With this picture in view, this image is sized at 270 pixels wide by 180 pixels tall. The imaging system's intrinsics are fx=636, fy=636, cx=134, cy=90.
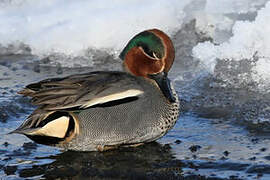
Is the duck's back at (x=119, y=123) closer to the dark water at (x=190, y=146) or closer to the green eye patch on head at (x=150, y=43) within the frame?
the dark water at (x=190, y=146)

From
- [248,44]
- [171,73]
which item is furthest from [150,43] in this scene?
[171,73]

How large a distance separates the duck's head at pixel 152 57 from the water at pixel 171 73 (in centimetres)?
51

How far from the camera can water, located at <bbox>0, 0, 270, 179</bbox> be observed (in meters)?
4.42

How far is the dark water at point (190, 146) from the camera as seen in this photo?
14.1ft

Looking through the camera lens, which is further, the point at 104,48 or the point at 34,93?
the point at 104,48

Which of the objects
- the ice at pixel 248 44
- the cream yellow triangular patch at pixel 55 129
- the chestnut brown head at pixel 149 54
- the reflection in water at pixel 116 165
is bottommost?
the reflection in water at pixel 116 165

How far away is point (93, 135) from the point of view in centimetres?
463

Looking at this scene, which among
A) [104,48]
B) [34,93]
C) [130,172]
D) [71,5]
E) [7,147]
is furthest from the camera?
[71,5]

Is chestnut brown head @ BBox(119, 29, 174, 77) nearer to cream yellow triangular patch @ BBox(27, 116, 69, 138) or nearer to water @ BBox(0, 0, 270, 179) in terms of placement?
water @ BBox(0, 0, 270, 179)

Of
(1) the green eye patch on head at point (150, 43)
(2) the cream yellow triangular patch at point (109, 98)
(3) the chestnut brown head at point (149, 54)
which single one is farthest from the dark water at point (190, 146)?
(1) the green eye patch on head at point (150, 43)

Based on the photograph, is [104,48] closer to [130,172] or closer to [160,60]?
[160,60]

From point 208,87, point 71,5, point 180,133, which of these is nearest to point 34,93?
point 180,133

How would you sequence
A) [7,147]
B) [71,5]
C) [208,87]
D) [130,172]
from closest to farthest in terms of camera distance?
[130,172] → [7,147] → [208,87] → [71,5]

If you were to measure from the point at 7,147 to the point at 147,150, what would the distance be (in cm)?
108
